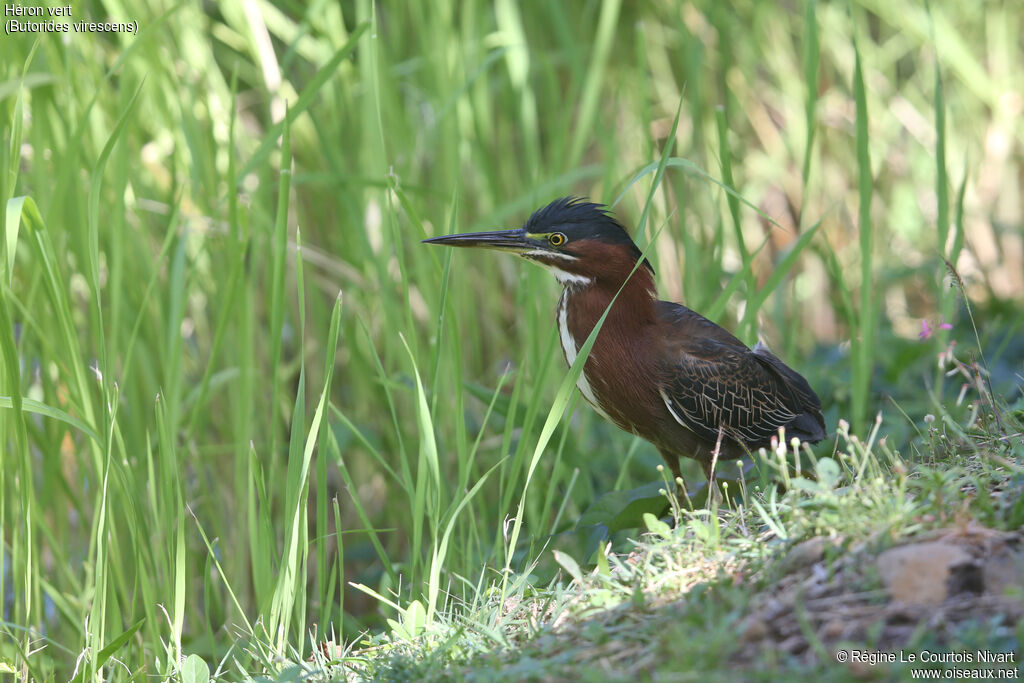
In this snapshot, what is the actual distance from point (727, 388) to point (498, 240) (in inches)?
35.8

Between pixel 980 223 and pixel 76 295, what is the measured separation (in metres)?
4.98

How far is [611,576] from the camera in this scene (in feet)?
6.84

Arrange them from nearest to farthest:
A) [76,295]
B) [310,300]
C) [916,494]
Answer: [916,494], [76,295], [310,300]

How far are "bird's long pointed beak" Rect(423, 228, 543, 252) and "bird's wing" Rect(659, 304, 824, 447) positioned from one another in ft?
1.85

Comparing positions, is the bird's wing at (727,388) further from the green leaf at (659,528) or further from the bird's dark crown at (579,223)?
the green leaf at (659,528)

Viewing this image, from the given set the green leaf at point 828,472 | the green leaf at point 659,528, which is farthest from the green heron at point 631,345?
the green leaf at point 828,472

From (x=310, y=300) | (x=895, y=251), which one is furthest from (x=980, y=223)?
(x=310, y=300)

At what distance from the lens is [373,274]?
396 centimetres

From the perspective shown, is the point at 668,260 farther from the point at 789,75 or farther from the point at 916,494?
the point at 916,494

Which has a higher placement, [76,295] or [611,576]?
[76,295]

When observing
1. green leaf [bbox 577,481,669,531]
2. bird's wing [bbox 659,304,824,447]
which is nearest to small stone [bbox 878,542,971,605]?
green leaf [bbox 577,481,669,531]

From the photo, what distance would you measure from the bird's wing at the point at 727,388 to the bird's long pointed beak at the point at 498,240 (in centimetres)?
56

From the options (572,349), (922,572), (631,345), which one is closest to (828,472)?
(922,572)

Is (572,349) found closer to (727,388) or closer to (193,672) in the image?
(727,388)
